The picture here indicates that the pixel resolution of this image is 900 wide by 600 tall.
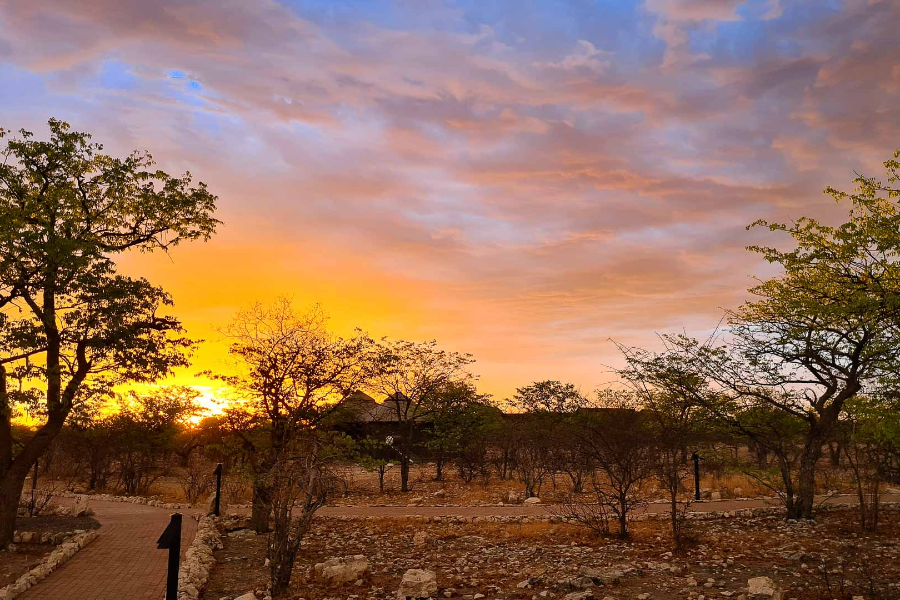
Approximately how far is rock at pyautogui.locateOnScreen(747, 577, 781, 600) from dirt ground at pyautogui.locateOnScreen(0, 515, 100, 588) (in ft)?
43.2

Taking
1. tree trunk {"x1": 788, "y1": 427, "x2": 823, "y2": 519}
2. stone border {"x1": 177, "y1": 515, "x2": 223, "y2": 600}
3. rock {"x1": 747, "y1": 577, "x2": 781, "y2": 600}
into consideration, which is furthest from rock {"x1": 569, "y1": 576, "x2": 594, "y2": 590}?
tree trunk {"x1": 788, "y1": 427, "x2": 823, "y2": 519}

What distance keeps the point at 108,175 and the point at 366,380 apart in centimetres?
959

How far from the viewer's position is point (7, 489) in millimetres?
14695

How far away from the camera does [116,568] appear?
1243 centimetres

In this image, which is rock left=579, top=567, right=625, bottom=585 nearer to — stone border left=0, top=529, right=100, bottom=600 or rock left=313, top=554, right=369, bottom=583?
rock left=313, top=554, right=369, bottom=583

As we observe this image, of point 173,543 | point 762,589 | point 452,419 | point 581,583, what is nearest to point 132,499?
point 452,419

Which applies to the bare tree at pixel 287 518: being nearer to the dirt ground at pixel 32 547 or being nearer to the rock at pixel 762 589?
the dirt ground at pixel 32 547

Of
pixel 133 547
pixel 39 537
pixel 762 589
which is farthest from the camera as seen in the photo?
pixel 39 537

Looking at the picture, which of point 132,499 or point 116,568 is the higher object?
point 116,568

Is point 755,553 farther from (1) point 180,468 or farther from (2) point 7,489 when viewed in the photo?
(1) point 180,468

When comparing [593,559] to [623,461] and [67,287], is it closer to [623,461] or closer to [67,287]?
[623,461]

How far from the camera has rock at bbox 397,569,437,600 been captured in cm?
984

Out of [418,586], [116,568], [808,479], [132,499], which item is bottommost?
[132,499]

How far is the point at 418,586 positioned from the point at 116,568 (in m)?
6.89
